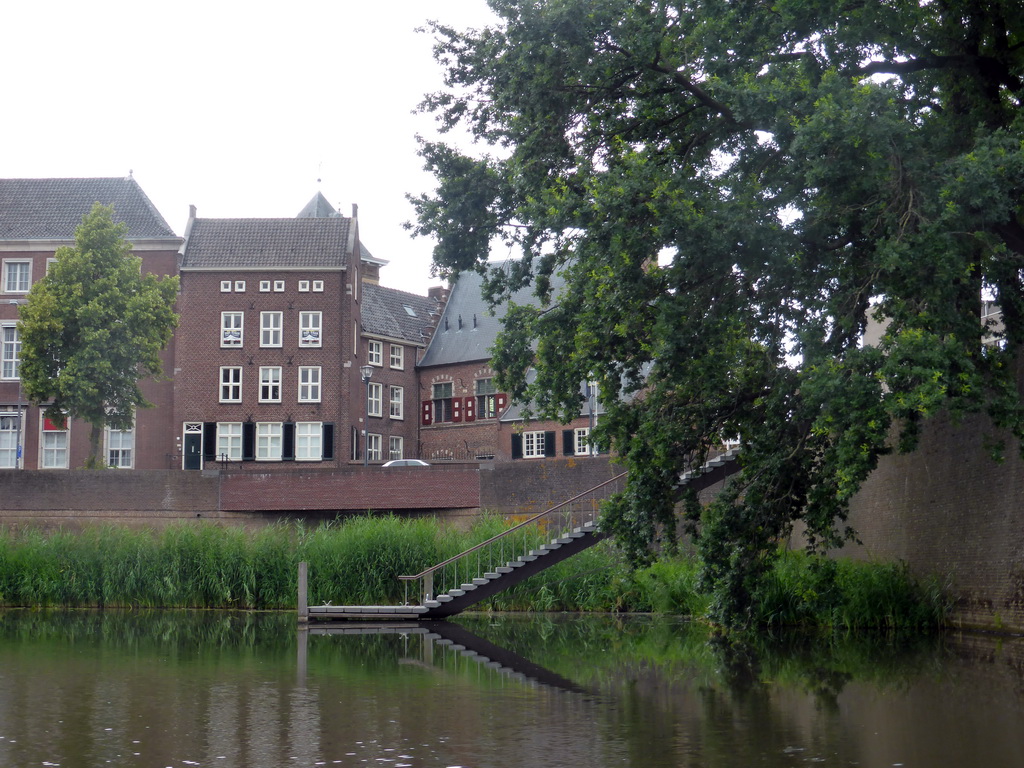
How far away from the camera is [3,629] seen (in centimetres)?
2372

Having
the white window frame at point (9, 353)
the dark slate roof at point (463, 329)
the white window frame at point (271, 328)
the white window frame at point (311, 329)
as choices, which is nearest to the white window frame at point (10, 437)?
the white window frame at point (9, 353)

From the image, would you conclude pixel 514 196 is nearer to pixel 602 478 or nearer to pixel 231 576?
pixel 231 576

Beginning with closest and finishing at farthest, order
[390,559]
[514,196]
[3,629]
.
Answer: [514,196] → [3,629] → [390,559]

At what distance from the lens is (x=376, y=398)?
192 ft

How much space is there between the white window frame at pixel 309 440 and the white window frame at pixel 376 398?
5.84m

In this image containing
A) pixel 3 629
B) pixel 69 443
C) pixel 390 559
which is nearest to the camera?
pixel 3 629

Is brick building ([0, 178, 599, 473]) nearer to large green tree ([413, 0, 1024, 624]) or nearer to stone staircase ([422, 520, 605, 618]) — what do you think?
stone staircase ([422, 520, 605, 618])

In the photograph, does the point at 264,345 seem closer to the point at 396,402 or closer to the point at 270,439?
the point at 270,439

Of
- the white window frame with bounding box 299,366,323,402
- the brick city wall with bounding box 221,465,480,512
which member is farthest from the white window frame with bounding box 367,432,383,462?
the brick city wall with bounding box 221,465,480,512

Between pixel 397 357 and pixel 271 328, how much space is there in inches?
408

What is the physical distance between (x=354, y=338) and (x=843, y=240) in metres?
39.3

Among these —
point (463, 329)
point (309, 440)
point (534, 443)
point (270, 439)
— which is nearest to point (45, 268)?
point (270, 439)

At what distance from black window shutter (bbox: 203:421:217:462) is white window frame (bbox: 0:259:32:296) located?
8.84 meters

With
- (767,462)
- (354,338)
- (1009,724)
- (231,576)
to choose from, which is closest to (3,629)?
(231,576)
